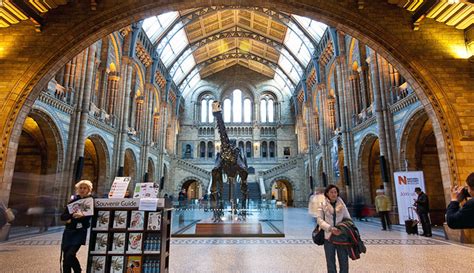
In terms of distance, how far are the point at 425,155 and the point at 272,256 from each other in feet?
35.8

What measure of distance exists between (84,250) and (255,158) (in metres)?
30.5

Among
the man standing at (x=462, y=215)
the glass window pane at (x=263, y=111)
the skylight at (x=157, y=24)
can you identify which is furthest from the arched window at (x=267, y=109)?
the man standing at (x=462, y=215)

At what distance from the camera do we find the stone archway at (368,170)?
15.8m

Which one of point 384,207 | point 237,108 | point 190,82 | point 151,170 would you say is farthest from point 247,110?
point 384,207

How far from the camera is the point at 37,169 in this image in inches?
534

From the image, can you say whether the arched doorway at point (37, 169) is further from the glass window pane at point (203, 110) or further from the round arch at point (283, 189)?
the glass window pane at point (203, 110)

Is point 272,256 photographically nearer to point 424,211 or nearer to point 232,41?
point 424,211

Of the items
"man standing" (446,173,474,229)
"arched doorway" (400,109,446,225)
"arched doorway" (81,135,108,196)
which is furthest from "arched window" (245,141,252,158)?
"man standing" (446,173,474,229)

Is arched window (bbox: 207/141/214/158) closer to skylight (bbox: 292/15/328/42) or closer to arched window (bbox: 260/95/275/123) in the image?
arched window (bbox: 260/95/275/123)

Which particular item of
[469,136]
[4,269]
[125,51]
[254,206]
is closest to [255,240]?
[254,206]

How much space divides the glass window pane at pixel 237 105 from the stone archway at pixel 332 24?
29283 millimetres

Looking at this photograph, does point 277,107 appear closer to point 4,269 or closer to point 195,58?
point 195,58

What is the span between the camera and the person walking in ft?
11.3

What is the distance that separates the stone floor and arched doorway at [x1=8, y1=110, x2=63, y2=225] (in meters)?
4.43
